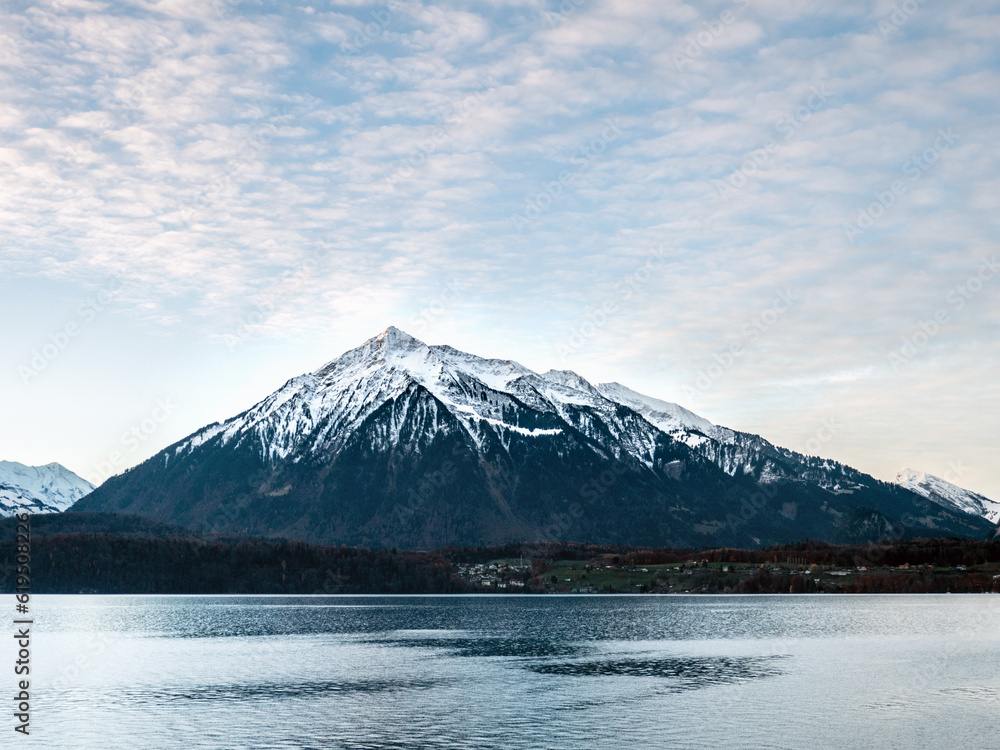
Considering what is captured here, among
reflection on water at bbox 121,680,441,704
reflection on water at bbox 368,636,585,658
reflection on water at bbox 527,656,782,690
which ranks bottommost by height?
reflection on water at bbox 368,636,585,658

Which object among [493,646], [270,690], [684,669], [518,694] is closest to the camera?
[518,694]

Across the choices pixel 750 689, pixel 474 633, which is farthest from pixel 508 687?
pixel 474 633

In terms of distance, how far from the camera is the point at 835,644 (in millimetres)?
160750

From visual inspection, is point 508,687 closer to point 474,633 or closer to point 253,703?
point 253,703

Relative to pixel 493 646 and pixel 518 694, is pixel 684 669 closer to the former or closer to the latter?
pixel 518 694

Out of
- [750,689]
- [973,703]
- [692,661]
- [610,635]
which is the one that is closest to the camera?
[973,703]

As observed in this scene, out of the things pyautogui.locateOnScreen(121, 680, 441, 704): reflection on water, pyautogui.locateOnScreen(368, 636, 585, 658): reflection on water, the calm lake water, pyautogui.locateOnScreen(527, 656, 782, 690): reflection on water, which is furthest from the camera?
pyautogui.locateOnScreen(368, 636, 585, 658): reflection on water

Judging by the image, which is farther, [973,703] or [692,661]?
[692,661]

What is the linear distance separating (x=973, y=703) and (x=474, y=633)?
121218 mm

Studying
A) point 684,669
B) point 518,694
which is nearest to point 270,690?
point 518,694

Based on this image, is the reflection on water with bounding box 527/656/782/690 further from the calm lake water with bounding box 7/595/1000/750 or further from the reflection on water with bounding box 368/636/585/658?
the reflection on water with bounding box 368/636/585/658

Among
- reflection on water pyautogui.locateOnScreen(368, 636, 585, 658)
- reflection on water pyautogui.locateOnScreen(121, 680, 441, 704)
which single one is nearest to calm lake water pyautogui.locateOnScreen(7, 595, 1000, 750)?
reflection on water pyautogui.locateOnScreen(121, 680, 441, 704)

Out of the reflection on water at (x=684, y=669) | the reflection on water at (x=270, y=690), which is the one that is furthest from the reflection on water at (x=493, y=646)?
the reflection on water at (x=270, y=690)

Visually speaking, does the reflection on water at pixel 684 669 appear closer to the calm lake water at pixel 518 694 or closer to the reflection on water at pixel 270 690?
the calm lake water at pixel 518 694
